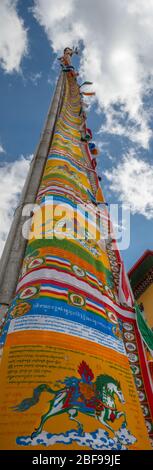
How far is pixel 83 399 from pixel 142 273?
19.0 ft

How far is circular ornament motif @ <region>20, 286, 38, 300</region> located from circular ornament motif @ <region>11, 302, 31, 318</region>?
0.06m

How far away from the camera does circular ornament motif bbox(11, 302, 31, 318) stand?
1.72 metres

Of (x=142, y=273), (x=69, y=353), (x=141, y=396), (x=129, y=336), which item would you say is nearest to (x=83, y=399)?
(x=69, y=353)

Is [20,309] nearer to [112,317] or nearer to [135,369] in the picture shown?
[112,317]

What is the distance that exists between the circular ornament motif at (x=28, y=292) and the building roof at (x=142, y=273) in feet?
17.0

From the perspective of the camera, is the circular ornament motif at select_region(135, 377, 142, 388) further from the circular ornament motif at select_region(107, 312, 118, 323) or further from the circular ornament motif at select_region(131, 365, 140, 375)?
the circular ornament motif at select_region(107, 312, 118, 323)

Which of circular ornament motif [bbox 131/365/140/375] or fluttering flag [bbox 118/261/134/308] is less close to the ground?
fluttering flag [bbox 118/261/134/308]

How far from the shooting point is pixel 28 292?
1.86 m

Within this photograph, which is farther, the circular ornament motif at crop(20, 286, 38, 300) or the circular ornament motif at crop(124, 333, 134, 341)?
the circular ornament motif at crop(124, 333, 134, 341)

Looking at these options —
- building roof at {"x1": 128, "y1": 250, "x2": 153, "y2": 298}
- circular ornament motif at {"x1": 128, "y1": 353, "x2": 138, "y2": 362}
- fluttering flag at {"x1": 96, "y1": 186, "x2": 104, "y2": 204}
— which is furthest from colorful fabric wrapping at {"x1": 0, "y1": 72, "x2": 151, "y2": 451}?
building roof at {"x1": 128, "y1": 250, "x2": 153, "y2": 298}

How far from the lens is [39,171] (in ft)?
12.9

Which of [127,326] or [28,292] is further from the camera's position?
[127,326]

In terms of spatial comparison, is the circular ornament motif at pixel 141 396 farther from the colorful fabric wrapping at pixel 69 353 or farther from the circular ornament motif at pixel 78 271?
the circular ornament motif at pixel 78 271

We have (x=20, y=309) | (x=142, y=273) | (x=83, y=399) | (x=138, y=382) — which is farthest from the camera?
(x=142, y=273)
